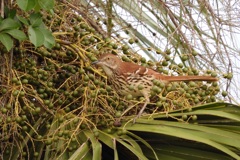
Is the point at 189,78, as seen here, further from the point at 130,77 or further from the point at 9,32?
the point at 9,32

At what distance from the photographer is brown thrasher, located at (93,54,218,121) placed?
2.53 meters

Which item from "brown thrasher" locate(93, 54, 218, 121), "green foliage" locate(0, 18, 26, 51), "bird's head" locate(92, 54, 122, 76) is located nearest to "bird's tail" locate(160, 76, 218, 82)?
"brown thrasher" locate(93, 54, 218, 121)

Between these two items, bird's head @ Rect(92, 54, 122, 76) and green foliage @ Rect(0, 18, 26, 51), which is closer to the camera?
green foliage @ Rect(0, 18, 26, 51)

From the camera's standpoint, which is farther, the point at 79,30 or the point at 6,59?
the point at 79,30

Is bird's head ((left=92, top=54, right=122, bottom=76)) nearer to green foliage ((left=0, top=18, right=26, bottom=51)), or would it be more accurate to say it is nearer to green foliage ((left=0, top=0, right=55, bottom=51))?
green foliage ((left=0, top=0, right=55, bottom=51))

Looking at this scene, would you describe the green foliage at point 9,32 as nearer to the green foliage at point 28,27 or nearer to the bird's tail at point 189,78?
the green foliage at point 28,27

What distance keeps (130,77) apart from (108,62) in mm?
174

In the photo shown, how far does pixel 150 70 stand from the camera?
2600 millimetres

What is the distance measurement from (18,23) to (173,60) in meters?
0.66

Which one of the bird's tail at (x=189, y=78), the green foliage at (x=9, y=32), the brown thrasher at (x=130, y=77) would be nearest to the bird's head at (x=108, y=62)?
the brown thrasher at (x=130, y=77)

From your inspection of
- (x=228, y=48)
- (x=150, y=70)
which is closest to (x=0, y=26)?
(x=150, y=70)

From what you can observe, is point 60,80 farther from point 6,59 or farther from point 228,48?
point 228,48

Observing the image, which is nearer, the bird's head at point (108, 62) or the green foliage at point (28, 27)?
the green foliage at point (28, 27)

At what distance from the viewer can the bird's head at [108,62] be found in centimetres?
252
